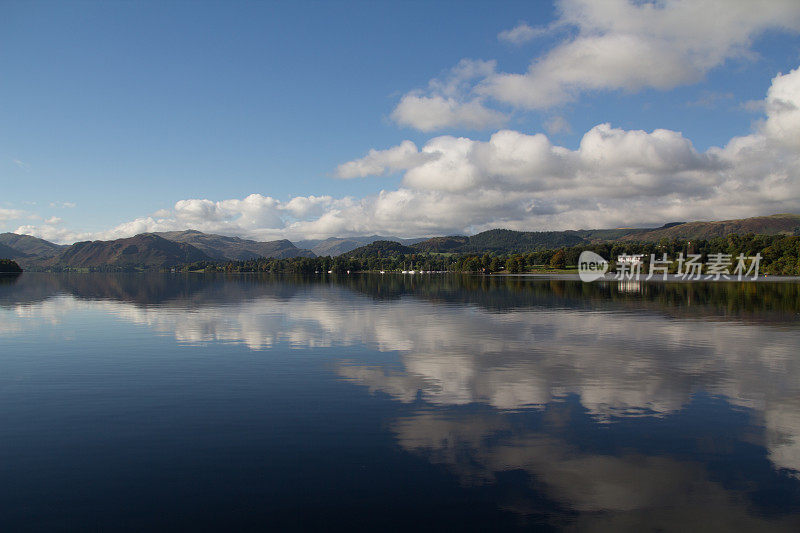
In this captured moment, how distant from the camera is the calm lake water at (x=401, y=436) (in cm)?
1398

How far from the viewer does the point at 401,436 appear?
63.8ft

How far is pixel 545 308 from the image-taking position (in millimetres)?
76000

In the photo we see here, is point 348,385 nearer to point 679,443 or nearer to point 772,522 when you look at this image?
point 679,443

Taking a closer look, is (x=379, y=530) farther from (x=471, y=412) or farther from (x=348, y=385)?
(x=348, y=385)

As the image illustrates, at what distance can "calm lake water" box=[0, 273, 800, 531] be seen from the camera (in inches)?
550

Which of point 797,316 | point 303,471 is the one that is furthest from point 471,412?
point 797,316

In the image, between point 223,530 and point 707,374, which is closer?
point 223,530

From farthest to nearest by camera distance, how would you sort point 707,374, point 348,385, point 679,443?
point 707,374 < point 348,385 < point 679,443

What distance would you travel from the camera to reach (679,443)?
18969mm

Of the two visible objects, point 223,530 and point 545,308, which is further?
point 545,308

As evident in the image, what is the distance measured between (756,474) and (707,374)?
16250 millimetres

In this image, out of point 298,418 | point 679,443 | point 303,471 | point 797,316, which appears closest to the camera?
point 303,471

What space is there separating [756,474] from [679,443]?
2940 millimetres

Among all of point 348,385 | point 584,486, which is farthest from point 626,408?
point 348,385
